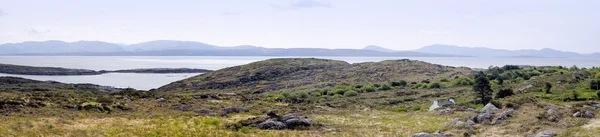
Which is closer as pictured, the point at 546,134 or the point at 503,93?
the point at 546,134

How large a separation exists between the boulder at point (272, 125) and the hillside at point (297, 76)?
75159 mm

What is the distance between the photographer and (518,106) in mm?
32562

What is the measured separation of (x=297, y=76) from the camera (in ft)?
459

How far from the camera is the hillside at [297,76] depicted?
114 metres

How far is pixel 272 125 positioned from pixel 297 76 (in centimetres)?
11093

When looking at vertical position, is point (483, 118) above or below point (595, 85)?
below

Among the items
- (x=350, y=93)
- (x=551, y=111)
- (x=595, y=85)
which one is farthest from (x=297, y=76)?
(x=551, y=111)

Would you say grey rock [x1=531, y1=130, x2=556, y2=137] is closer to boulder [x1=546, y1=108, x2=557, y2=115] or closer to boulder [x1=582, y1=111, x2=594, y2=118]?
boulder [x1=582, y1=111, x2=594, y2=118]

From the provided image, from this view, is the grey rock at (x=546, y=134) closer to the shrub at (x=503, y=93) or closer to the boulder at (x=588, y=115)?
the boulder at (x=588, y=115)

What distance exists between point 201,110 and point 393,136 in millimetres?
21381

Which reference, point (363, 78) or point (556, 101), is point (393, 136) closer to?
point (556, 101)

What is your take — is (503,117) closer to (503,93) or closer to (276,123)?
(276,123)

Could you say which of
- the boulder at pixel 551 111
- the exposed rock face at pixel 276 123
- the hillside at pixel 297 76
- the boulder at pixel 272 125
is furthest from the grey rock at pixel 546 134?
the hillside at pixel 297 76

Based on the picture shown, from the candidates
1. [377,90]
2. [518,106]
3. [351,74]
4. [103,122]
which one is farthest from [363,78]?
[103,122]
